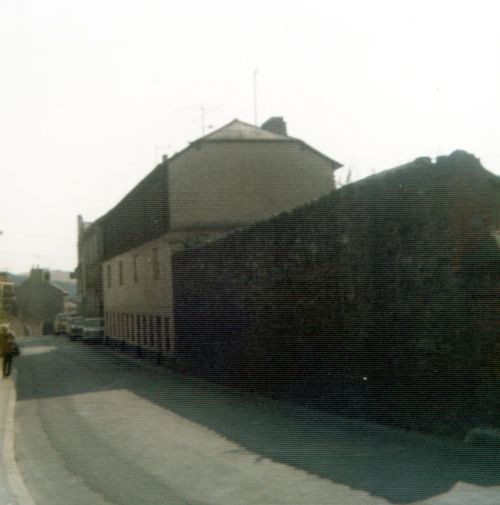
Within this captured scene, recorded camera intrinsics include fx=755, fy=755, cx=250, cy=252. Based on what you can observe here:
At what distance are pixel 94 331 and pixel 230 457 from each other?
130 feet

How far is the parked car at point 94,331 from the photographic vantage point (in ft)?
161

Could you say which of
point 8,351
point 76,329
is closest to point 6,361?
point 8,351

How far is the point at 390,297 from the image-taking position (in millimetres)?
13539

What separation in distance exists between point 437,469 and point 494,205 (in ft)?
16.2

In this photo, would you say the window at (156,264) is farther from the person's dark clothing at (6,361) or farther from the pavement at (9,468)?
the pavement at (9,468)

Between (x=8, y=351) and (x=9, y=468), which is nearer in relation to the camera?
(x=9, y=468)

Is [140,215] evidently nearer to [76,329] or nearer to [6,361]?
[6,361]

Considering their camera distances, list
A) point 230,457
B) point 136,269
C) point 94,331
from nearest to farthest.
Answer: point 230,457 → point 136,269 → point 94,331

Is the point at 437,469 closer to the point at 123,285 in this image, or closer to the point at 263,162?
the point at 263,162

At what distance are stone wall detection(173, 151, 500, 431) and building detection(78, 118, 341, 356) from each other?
11.1 m

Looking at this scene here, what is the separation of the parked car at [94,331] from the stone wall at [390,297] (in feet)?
102

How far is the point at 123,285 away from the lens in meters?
43.0

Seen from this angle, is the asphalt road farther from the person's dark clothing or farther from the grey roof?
the grey roof

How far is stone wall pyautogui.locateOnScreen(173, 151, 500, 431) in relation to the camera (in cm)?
1196
